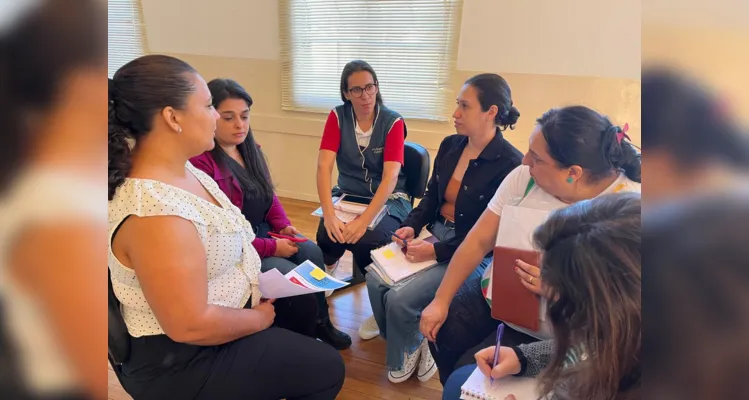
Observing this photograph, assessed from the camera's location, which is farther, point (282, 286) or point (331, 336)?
point (331, 336)

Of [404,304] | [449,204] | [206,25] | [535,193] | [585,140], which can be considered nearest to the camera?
[585,140]

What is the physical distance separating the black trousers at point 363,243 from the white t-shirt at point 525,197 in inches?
29.2

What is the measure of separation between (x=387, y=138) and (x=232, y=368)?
1.05m

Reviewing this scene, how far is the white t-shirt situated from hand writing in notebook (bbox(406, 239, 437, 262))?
1.11 feet

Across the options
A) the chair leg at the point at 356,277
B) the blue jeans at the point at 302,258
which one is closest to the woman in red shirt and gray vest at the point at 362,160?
the blue jeans at the point at 302,258

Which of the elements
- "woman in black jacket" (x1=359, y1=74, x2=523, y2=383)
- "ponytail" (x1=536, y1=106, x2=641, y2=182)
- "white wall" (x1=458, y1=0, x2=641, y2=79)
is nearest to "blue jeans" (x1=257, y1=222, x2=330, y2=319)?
"woman in black jacket" (x1=359, y1=74, x2=523, y2=383)

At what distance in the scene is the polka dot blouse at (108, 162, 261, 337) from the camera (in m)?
0.86

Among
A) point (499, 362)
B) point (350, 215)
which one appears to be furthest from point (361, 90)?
point (499, 362)

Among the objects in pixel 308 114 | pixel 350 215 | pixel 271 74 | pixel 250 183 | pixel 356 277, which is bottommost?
pixel 356 277

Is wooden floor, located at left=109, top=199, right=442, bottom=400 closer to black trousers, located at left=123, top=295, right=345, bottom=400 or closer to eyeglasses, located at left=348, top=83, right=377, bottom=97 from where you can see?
black trousers, located at left=123, top=295, right=345, bottom=400

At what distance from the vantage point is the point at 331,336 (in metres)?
→ 1.82

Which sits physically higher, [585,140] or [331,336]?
[585,140]

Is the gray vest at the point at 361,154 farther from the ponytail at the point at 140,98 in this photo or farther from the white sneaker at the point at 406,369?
the ponytail at the point at 140,98

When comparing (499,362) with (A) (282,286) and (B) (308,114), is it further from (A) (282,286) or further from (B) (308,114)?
(B) (308,114)
